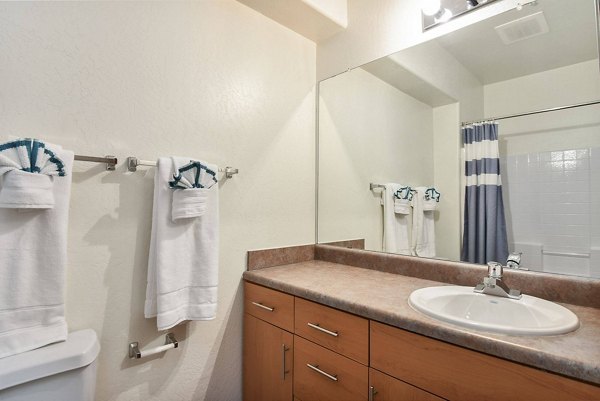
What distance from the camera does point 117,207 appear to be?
1.17 metres

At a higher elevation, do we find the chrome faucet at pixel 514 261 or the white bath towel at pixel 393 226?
the white bath towel at pixel 393 226

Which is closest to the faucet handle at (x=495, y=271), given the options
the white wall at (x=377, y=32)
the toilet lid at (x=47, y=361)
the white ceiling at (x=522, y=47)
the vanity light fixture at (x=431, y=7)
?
the white ceiling at (x=522, y=47)

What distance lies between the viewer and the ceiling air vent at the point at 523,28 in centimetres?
120

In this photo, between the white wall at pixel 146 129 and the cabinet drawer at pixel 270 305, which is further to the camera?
the cabinet drawer at pixel 270 305

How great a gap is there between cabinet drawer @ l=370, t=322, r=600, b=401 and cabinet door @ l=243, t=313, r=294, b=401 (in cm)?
45

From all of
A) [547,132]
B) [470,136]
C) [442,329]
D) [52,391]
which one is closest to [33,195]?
[52,391]

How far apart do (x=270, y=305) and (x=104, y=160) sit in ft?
2.92

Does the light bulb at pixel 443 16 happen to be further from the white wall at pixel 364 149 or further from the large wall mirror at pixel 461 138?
the white wall at pixel 364 149

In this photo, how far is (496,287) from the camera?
42.5 inches

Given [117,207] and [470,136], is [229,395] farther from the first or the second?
[470,136]

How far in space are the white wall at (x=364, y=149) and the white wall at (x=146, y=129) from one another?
27cm

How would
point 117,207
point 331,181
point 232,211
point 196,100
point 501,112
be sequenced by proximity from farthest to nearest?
point 331,181, point 232,211, point 196,100, point 501,112, point 117,207

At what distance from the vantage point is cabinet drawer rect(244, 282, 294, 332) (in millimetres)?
1287

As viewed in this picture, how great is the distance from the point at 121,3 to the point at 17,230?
0.92 m
